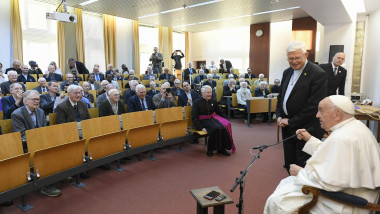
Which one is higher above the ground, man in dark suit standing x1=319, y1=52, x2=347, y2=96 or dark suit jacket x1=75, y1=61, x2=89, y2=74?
dark suit jacket x1=75, y1=61, x2=89, y2=74

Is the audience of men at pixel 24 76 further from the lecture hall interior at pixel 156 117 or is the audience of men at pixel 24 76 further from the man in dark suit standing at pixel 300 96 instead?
the man in dark suit standing at pixel 300 96

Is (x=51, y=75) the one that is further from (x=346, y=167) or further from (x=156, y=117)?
(x=346, y=167)

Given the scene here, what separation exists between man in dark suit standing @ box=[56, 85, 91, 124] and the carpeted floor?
844 millimetres

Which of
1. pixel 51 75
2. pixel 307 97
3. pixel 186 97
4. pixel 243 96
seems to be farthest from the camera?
pixel 243 96

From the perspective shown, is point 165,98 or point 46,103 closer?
point 46,103

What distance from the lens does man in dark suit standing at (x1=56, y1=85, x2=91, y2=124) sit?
140 inches

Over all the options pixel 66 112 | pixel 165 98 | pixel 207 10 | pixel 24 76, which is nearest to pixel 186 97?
pixel 165 98

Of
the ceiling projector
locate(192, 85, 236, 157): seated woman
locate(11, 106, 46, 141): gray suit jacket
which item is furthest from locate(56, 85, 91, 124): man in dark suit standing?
the ceiling projector

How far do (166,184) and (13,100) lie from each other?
9.97 feet

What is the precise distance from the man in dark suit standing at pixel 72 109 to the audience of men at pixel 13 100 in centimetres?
76

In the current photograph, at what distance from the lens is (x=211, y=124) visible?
A: 451 centimetres

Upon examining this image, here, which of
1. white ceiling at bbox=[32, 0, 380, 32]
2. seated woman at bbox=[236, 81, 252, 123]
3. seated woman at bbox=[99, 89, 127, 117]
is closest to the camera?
seated woman at bbox=[99, 89, 127, 117]

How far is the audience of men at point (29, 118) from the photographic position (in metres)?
3.00

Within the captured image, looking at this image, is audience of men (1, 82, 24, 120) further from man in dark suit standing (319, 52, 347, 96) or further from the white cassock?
man in dark suit standing (319, 52, 347, 96)
